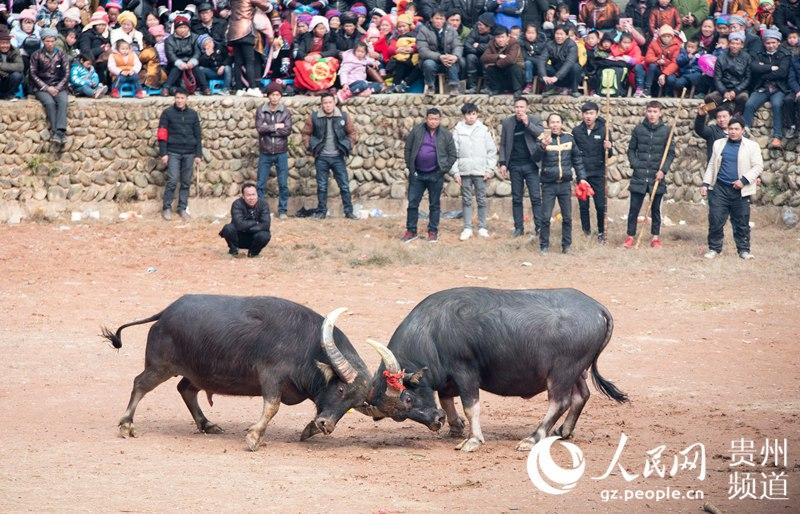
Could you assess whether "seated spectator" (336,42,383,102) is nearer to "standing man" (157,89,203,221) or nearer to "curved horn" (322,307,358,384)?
"standing man" (157,89,203,221)

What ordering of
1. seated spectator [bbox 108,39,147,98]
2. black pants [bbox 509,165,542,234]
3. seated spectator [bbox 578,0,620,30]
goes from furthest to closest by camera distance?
seated spectator [bbox 578,0,620,30] → seated spectator [bbox 108,39,147,98] → black pants [bbox 509,165,542,234]

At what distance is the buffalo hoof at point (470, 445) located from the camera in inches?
425

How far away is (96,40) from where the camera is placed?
2109 cm

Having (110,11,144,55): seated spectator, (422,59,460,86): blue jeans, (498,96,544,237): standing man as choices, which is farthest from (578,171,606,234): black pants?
(110,11,144,55): seated spectator

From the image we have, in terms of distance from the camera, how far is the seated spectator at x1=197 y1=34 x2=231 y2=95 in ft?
69.8

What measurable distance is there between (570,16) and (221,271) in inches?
317

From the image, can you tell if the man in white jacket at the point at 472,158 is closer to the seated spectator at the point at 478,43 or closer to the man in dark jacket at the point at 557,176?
the man in dark jacket at the point at 557,176

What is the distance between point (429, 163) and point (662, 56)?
4.40 metres

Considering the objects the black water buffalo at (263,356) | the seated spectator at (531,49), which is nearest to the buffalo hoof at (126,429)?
the black water buffalo at (263,356)

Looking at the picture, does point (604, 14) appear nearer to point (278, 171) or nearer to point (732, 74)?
point (732, 74)

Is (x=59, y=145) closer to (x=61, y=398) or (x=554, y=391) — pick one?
(x=61, y=398)

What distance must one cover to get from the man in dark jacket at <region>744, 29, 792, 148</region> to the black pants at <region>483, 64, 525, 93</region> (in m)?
3.48

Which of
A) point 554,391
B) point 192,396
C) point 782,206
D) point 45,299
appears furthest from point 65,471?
point 782,206

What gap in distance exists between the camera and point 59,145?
21000 mm
